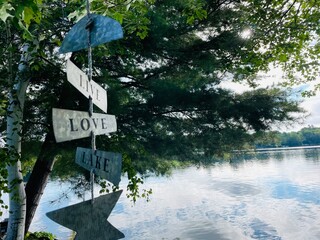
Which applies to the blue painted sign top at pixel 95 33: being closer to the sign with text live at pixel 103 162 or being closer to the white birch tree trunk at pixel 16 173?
the sign with text live at pixel 103 162

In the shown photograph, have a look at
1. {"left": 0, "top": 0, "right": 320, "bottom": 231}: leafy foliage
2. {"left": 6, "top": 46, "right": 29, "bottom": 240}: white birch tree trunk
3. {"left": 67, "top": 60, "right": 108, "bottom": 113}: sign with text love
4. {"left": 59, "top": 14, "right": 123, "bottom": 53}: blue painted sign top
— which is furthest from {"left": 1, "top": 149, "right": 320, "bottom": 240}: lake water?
{"left": 59, "top": 14, "right": 123, "bottom": 53}: blue painted sign top

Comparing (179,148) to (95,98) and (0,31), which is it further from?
(95,98)

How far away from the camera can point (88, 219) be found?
173cm

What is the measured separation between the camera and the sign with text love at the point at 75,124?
1.59 meters

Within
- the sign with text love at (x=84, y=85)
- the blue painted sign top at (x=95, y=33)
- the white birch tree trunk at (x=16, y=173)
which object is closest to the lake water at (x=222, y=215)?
the white birch tree trunk at (x=16, y=173)

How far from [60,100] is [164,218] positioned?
1240cm

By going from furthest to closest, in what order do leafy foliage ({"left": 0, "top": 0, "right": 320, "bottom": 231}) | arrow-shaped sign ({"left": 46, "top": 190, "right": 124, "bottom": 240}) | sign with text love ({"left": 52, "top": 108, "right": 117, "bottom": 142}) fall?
leafy foliage ({"left": 0, "top": 0, "right": 320, "bottom": 231})
arrow-shaped sign ({"left": 46, "top": 190, "right": 124, "bottom": 240})
sign with text love ({"left": 52, "top": 108, "right": 117, "bottom": 142})

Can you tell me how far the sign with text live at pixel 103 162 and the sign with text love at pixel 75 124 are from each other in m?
0.13

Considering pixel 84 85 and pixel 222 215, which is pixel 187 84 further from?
pixel 222 215

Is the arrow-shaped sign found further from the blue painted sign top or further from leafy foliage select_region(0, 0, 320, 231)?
leafy foliage select_region(0, 0, 320, 231)

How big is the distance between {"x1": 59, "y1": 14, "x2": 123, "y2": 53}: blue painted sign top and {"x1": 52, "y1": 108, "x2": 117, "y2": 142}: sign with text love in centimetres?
44

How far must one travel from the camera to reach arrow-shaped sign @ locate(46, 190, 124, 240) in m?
1.70

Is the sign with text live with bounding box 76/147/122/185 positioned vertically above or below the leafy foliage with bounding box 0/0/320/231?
below

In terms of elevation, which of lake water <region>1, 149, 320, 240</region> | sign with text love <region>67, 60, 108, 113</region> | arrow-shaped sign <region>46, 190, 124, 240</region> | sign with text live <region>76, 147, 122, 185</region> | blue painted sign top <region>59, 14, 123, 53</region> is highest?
blue painted sign top <region>59, 14, 123, 53</region>
